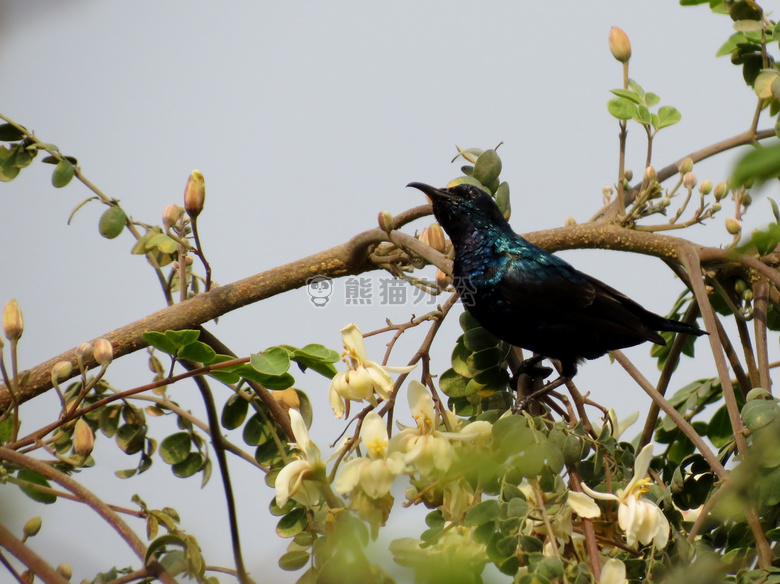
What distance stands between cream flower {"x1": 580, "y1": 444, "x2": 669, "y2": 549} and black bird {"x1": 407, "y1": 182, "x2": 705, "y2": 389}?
122cm

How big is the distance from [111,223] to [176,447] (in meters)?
0.77

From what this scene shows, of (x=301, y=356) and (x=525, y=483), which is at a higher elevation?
(x=301, y=356)

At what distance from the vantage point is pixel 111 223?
2854 millimetres

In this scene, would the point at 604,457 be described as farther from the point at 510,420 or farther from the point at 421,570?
the point at 421,570

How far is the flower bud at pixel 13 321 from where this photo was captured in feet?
6.31

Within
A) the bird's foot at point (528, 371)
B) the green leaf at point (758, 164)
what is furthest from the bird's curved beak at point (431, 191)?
the green leaf at point (758, 164)

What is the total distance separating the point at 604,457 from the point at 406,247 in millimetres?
740

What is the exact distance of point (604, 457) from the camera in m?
1.99

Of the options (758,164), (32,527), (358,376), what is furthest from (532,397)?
(758,164)

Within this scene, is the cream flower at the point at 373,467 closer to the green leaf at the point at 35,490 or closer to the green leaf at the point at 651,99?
the green leaf at the point at 35,490

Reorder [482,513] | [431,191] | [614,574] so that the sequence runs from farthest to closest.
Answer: [431,191] < [482,513] < [614,574]

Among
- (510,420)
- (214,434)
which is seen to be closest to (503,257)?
(214,434)

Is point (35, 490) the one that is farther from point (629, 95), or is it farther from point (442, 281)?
point (629, 95)

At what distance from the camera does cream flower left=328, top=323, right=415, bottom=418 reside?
1810mm
